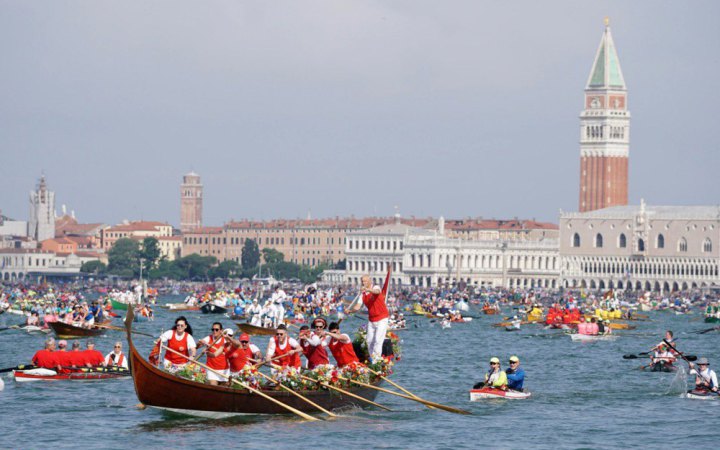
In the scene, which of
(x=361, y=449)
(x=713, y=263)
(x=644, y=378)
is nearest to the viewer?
(x=361, y=449)

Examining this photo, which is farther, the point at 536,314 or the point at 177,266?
the point at 177,266

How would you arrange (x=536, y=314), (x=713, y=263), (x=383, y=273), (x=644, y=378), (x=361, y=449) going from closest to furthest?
1. (x=361, y=449)
2. (x=644, y=378)
3. (x=536, y=314)
4. (x=713, y=263)
5. (x=383, y=273)

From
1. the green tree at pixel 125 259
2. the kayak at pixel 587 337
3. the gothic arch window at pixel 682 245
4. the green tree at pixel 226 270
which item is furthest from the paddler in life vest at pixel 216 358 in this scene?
the green tree at pixel 125 259

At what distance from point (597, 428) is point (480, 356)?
19280mm

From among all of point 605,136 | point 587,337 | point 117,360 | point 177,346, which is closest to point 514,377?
point 177,346

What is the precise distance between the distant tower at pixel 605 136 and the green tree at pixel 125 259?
48263 millimetres

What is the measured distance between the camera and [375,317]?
3081 cm

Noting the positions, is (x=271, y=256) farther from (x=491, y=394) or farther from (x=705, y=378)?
(x=491, y=394)

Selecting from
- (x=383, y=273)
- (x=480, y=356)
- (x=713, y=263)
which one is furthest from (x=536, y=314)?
(x=383, y=273)

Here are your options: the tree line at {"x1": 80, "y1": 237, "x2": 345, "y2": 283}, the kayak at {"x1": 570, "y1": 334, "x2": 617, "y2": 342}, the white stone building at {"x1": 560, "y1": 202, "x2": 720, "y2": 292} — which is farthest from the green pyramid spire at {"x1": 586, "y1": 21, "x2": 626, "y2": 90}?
the kayak at {"x1": 570, "y1": 334, "x2": 617, "y2": 342}

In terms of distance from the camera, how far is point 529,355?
50.2 metres

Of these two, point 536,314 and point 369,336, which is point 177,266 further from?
point 369,336

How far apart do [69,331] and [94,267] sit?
143511mm

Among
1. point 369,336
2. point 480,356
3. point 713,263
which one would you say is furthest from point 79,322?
point 713,263
